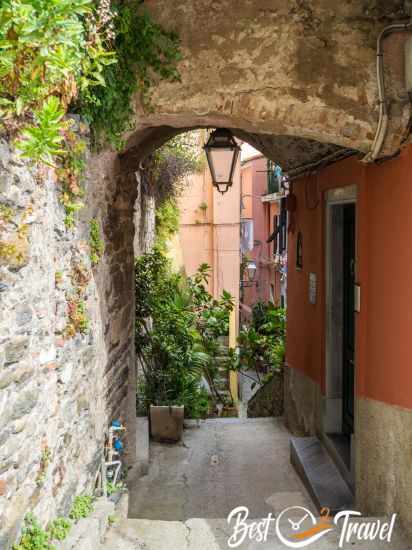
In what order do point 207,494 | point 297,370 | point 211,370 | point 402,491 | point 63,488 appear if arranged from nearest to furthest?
1. point 63,488
2. point 402,491
3. point 207,494
4. point 297,370
5. point 211,370

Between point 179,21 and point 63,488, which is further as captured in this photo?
point 179,21

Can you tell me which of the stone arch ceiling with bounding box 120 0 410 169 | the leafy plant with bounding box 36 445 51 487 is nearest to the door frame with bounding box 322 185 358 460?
the stone arch ceiling with bounding box 120 0 410 169

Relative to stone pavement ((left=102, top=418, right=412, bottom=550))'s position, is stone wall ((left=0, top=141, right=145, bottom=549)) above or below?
above

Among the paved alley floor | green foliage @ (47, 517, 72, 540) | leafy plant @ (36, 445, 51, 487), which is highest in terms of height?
Result: leafy plant @ (36, 445, 51, 487)

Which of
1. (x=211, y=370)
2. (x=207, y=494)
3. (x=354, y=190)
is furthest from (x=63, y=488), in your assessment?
(x=211, y=370)

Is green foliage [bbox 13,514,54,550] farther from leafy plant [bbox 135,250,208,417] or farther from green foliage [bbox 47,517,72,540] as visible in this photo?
leafy plant [bbox 135,250,208,417]

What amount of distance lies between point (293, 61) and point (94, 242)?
72.2 inches

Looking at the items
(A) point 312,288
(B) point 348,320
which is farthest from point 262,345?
(B) point 348,320

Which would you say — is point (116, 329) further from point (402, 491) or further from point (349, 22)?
point (349, 22)

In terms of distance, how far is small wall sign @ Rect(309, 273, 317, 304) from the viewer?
6.99 m

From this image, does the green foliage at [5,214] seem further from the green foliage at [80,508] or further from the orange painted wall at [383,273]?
the orange painted wall at [383,273]

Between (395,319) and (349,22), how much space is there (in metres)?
2.05

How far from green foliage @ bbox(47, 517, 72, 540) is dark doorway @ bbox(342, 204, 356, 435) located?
3.56m

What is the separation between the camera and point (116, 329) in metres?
5.50
